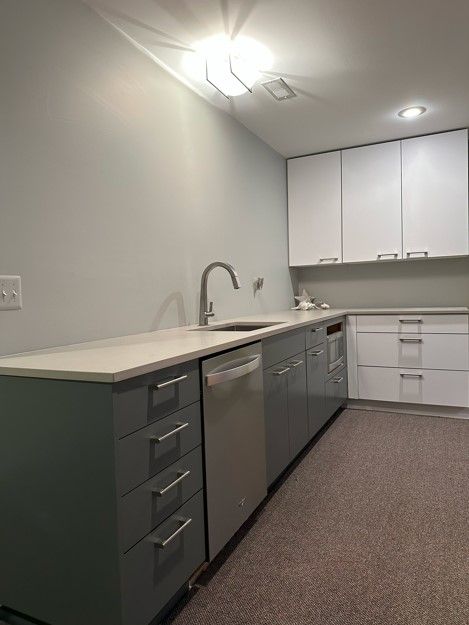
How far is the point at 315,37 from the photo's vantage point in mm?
2014

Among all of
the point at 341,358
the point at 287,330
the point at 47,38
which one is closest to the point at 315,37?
the point at 47,38

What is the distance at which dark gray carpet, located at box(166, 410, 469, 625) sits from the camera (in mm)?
1291

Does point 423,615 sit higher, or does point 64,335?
point 64,335

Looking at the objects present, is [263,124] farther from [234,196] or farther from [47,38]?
[47,38]

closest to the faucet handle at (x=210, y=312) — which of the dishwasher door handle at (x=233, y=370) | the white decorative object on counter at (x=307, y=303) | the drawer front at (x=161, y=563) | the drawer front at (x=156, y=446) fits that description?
the dishwasher door handle at (x=233, y=370)

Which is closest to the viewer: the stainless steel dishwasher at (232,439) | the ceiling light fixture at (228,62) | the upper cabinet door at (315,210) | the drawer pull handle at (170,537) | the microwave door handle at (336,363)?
the drawer pull handle at (170,537)

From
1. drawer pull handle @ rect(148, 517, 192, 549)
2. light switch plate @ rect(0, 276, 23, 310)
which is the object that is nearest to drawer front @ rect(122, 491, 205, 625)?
drawer pull handle @ rect(148, 517, 192, 549)

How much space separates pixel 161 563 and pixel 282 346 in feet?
3.83

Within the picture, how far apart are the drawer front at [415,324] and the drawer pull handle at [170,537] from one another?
2.46m

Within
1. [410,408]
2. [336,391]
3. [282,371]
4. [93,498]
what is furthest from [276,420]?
[410,408]

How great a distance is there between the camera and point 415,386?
3.22 m

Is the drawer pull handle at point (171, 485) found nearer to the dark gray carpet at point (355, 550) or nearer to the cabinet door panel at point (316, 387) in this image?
the dark gray carpet at point (355, 550)

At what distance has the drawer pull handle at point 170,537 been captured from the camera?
1.15 m

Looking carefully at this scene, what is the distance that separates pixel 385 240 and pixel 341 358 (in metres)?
1.11
